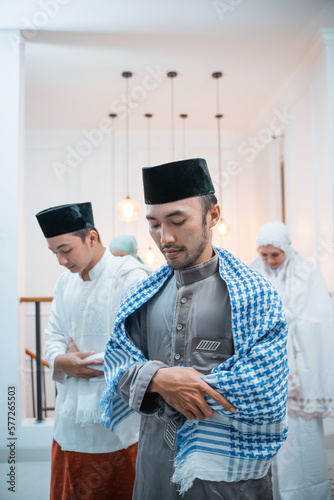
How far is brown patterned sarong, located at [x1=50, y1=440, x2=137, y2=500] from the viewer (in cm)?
161

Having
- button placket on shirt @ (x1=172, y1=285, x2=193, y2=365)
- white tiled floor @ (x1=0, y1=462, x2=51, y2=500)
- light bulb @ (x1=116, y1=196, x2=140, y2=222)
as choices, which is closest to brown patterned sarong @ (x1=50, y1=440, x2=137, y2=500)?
button placket on shirt @ (x1=172, y1=285, x2=193, y2=365)

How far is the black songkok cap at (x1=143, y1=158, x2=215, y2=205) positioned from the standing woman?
1.65 meters

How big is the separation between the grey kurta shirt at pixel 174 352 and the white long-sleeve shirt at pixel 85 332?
0.50m

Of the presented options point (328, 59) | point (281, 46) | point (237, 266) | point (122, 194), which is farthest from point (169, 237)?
point (122, 194)

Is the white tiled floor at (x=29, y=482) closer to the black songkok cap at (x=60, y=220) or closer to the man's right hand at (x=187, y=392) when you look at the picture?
the black songkok cap at (x=60, y=220)

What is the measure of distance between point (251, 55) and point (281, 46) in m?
0.32

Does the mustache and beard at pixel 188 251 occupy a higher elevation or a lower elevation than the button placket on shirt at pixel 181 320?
higher

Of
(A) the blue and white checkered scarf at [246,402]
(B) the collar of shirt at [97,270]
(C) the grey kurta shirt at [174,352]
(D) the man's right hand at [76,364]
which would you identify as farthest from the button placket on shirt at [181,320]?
(B) the collar of shirt at [97,270]

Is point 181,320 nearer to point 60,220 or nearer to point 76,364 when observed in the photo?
point 76,364

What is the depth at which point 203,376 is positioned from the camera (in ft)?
3.20

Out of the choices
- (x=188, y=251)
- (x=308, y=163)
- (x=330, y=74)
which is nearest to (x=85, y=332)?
(x=188, y=251)

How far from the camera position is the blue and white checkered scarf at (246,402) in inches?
37.2

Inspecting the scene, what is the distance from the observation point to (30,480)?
2939 millimetres

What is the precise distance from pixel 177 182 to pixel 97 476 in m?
1.19
